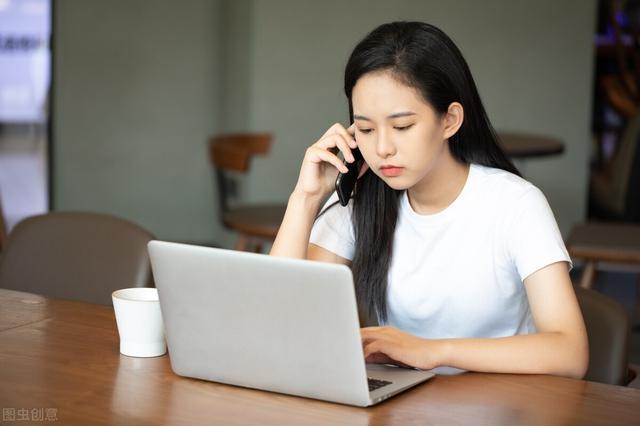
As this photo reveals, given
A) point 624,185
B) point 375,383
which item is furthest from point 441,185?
point 624,185

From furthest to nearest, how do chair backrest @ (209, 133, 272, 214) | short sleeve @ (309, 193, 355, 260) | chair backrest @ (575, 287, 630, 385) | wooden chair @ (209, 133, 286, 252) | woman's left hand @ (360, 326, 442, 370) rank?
1. chair backrest @ (209, 133, 272, 214)
2. wooden chair @ (209, 133, 286, 252)
3. short sleeve @ (309, 193, 355, 260)
4. chair backrest @ (575, 287, 630, 385)
5. woman's left hand @ (360, 326, 442, 370)

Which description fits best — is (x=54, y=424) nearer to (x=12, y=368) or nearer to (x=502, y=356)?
(x=12, y=368)

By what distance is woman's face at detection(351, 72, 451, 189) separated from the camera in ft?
5.80

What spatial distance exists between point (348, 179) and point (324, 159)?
0.07m

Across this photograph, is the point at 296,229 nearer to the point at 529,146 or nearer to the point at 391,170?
the point at 391,170

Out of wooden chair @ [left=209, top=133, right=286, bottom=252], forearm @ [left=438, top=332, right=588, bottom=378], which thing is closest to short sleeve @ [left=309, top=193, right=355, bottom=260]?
forearm @ [left=438, top=332, right=588, bottom=378]

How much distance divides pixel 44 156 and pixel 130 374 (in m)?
4.61

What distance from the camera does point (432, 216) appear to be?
1.99 meters

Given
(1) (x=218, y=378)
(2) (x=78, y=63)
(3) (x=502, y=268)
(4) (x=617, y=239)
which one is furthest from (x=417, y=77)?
(2) (x=78, y=63)

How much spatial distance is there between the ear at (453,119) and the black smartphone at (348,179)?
20cm

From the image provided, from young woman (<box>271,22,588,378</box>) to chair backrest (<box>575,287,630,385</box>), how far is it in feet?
0.43

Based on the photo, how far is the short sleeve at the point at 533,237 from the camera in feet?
5.80

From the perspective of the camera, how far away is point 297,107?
18.2ft

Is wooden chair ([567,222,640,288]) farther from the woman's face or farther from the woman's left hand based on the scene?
the woman's left hand
